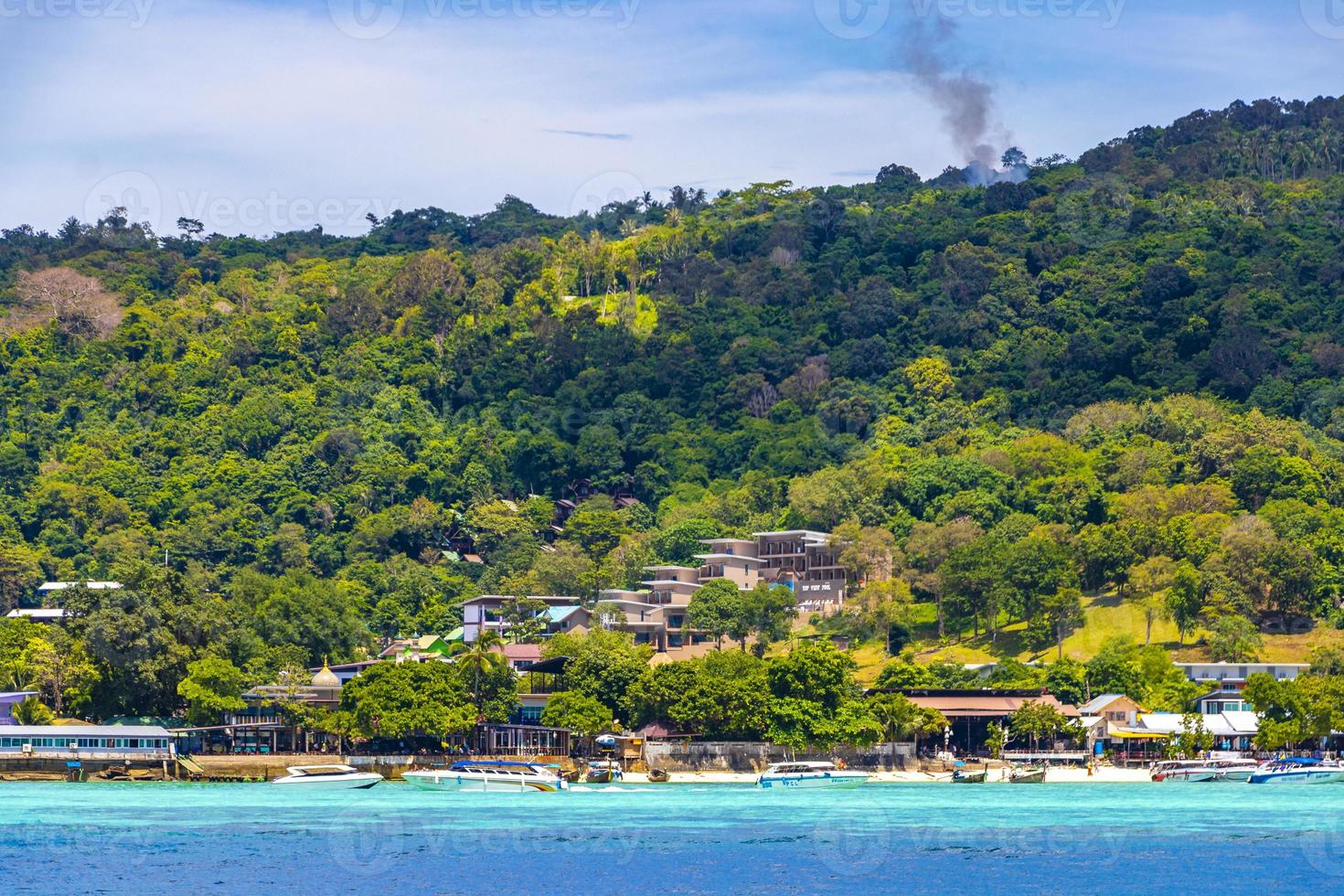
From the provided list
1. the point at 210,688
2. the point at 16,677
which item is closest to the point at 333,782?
the point at 210,688

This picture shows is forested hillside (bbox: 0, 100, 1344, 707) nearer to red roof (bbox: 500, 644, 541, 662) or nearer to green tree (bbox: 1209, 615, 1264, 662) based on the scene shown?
green tree (bbox: 1209, 615, 1264, 662)

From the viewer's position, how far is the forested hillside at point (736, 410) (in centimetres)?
10625

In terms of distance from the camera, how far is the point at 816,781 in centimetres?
8244

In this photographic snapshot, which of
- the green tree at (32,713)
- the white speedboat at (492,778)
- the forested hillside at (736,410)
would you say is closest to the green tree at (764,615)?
the forested hillside at (736,410)

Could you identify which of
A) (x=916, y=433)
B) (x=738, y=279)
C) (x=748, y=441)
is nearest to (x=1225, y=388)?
(x=916, y=433)

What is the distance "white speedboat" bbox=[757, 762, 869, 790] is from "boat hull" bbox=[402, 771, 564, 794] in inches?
336

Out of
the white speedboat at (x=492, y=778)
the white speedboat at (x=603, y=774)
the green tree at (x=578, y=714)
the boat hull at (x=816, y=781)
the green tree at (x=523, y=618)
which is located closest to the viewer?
the white speedboat at (x=492, y=778)

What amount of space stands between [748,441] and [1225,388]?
109 ft

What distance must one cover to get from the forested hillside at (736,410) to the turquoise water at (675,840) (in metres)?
19.4

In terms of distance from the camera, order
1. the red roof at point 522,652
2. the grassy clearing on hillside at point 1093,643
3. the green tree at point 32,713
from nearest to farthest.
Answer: the green tree at point 32,713
the grassy clearing on hillside at point 1093,643
the red roof at point 522,652

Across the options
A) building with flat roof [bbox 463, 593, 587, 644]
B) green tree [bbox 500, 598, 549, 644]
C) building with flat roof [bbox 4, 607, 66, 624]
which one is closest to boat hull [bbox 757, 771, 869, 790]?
green tree [bbox 500, 598, 549, 644]

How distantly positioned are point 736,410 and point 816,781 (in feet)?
231

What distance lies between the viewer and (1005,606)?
102 metres

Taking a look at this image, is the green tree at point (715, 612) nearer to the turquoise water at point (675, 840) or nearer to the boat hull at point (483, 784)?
the turquoise water at point (675, 840)
